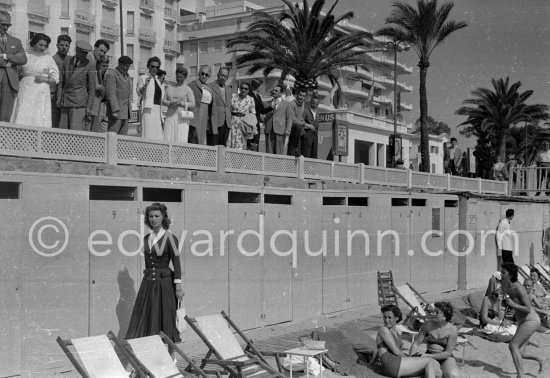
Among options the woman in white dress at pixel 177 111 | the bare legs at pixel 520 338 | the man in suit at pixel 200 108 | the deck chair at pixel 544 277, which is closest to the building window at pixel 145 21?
the deck chair at pixel 544 277

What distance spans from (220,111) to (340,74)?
58418 mm

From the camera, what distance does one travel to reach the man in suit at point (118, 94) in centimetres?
1082

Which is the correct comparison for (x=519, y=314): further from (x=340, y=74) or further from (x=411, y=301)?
(x=340, y=74)

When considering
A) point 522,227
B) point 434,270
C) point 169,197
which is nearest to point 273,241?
point 169,197

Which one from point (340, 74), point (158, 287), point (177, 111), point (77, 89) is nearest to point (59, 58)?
point (77, 89)

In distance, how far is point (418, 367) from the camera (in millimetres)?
8859

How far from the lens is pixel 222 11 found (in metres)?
65.6

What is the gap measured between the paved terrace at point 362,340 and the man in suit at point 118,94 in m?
3.51

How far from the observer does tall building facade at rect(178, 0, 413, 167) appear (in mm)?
43719

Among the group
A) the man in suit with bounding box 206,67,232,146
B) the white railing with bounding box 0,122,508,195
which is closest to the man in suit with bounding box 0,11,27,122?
the white railing with bounding box 0,122,508,195

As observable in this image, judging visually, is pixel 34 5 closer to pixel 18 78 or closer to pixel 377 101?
pixel 18 78

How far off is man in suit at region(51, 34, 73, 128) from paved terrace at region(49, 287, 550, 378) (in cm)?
364

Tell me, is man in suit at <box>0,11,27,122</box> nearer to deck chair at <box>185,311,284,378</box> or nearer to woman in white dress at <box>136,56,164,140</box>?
woman in white dress at <box>136,56,164,140</box>

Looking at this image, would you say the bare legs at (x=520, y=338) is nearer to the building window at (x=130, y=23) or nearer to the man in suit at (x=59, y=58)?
the man in suit at (x=59, y=58)
